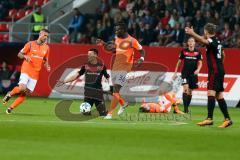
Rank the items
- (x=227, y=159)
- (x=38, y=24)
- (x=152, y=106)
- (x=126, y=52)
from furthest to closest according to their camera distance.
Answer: (x=38, y=24) → (x=152, y=106) → (x=126, y=52) → (x=227, y=159)

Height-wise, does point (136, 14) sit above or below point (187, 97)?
above

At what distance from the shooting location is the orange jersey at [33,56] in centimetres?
2238

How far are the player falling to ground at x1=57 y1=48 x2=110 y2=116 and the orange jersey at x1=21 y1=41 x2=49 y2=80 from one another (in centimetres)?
129

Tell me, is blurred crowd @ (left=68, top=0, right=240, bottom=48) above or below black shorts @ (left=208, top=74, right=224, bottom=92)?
above

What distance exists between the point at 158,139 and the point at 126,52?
20.1ft

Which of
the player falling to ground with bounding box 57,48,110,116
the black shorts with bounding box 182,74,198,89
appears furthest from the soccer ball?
the black shorts with bounding box 182,74,198,89

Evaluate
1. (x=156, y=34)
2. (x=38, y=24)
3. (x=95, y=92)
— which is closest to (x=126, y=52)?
(x=95, y=92)

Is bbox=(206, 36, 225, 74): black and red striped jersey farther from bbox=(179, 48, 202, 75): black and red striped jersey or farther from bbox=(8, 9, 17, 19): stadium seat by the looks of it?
bbox=(8, 9, 17, 19): stadium seat

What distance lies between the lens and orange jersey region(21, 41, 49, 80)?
22375mm

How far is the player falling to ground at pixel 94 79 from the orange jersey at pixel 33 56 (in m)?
1.29

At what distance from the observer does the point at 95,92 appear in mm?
21812

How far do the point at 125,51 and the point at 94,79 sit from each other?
130 cm

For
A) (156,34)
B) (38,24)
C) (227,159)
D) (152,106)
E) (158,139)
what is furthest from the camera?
(38,24)

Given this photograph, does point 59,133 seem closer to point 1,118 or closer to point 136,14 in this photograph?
point 1,118
